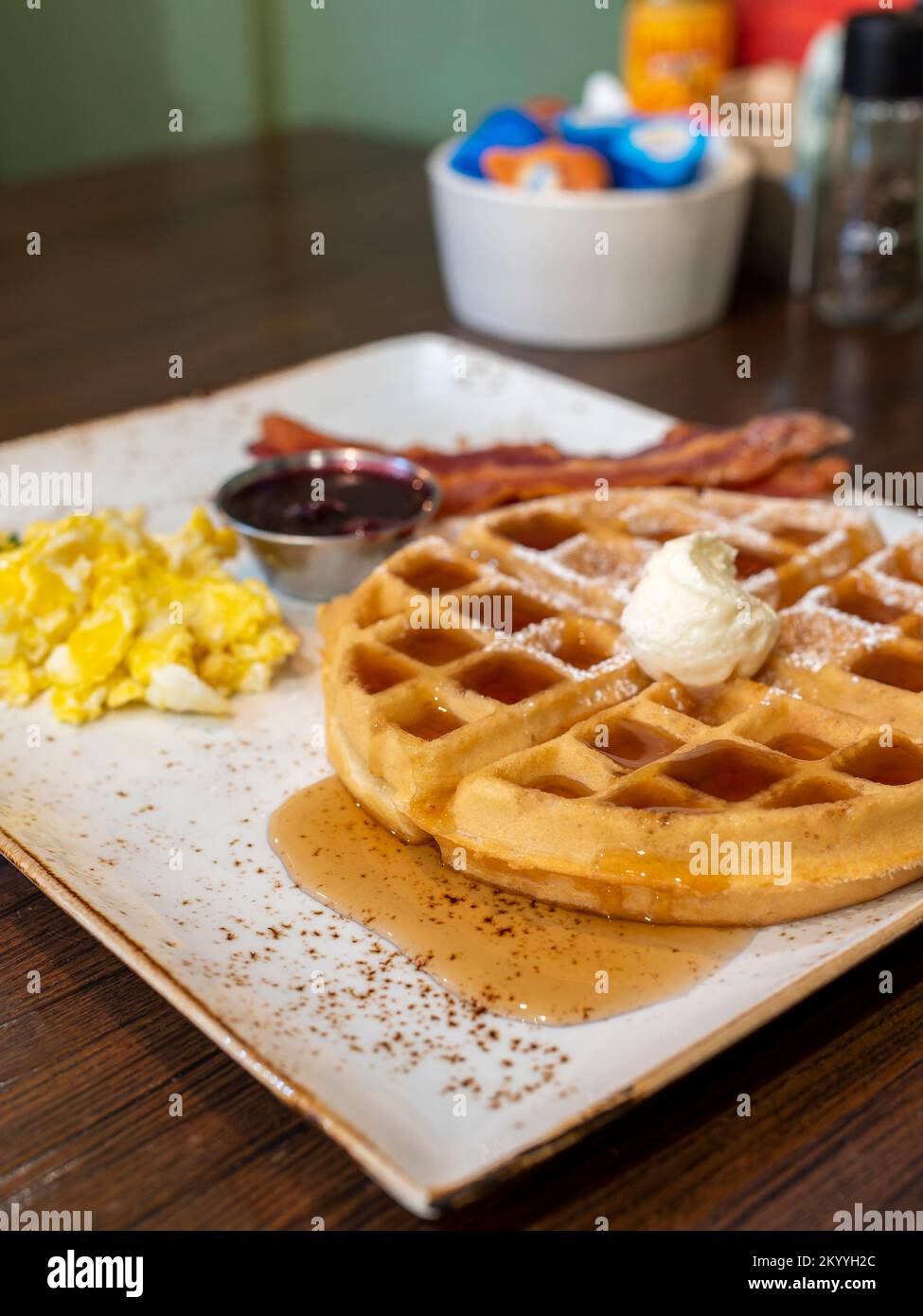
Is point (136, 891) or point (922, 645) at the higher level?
point (922, 645)

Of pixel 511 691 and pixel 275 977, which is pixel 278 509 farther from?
pixel 275 977

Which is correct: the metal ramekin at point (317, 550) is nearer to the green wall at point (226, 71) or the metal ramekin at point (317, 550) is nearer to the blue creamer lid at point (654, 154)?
the blue creamer lid at point (654, 154)

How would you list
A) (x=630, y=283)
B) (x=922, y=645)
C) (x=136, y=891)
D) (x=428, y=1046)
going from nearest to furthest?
(x=428, y=1046) → (x=136, y=891) → (x=922, y=645) → (x=630, y=283)

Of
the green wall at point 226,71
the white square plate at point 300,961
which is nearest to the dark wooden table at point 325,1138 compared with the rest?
the white square plate at point 300,961

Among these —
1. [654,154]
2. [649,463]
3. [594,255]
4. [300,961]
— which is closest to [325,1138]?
[300,961]

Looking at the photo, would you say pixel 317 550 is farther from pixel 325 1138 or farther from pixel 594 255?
pixel 594 255

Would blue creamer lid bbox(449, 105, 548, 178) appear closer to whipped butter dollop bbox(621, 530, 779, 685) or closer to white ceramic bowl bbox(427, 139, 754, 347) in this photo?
white ceramic bowl bbox(427, 139, 754, 347)
